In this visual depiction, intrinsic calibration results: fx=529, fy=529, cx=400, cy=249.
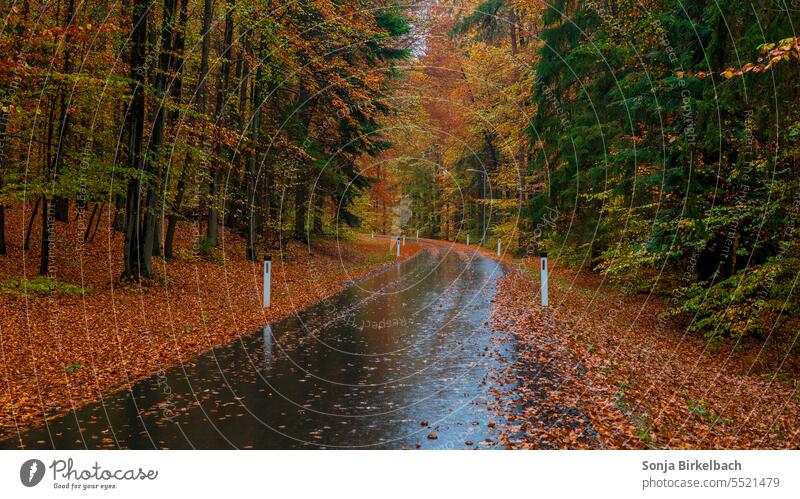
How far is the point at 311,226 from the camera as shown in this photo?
31891mm

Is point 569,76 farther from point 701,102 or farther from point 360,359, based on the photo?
point 360,359

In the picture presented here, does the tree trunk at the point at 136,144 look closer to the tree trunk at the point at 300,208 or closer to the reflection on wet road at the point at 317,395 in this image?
the reflection on wet road at the point at 317,395

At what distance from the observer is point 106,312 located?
40.3ft

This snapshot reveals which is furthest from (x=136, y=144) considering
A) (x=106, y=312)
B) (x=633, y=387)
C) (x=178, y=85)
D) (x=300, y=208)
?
(x=300, y=208)

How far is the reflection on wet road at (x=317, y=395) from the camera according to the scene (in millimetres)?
5031

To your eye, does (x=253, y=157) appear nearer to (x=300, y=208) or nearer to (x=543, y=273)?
(x=300, y=208)

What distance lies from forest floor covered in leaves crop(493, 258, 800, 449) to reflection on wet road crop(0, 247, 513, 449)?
60 centimetres

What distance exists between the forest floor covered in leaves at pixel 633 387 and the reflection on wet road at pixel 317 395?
0.60 metres

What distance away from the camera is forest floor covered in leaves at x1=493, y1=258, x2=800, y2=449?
5258 mm

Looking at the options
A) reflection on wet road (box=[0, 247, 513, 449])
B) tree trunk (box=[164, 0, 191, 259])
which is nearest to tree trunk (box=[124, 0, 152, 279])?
tree trunk (box=[164, 0, 191, 259])

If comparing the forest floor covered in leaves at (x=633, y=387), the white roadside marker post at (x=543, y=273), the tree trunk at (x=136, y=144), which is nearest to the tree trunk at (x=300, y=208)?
the tree trunk at (x=136, y=144)

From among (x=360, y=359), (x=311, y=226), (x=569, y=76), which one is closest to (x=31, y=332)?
(x=360, y=359)

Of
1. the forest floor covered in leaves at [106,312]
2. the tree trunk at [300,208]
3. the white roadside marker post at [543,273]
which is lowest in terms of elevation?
the forest floor covered in leaves at [106,312]

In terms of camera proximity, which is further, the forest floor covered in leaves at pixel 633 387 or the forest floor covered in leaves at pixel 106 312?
the forest floor covered in leaves at pixel 106 312
